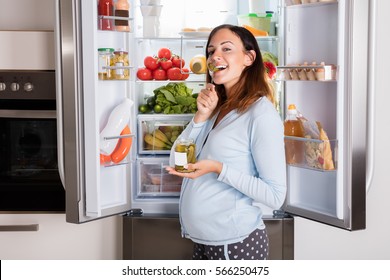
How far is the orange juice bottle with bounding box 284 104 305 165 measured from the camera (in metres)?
2.66

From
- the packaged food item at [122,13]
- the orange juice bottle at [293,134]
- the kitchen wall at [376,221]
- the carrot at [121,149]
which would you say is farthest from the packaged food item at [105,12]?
the kitchen wall at [376,221]

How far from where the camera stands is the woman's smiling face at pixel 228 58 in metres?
2.20

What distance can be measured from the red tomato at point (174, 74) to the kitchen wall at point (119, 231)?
559 mm

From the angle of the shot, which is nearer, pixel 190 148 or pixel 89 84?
pixel 190 148

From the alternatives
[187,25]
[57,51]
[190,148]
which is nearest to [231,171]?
[190,148]

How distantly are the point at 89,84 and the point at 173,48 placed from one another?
72 cm

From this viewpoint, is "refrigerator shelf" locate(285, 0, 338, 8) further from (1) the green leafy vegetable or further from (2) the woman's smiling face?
(1) the green leafy vegetable

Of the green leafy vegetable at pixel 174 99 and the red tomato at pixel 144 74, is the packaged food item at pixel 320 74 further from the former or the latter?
the red tomato at pixel 144 74

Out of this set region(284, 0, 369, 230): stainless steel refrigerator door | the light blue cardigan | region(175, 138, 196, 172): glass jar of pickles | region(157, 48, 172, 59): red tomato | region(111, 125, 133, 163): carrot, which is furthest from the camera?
region(157, 48, 172, 59): red tomato

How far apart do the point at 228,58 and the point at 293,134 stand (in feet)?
2.01

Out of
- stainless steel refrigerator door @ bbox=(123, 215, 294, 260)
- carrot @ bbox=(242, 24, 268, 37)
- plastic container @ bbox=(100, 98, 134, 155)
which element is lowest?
stainless steel refrigerator door @ bbox=(123, 215, 294, 260)

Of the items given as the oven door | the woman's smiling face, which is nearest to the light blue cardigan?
the woman's smiling face
